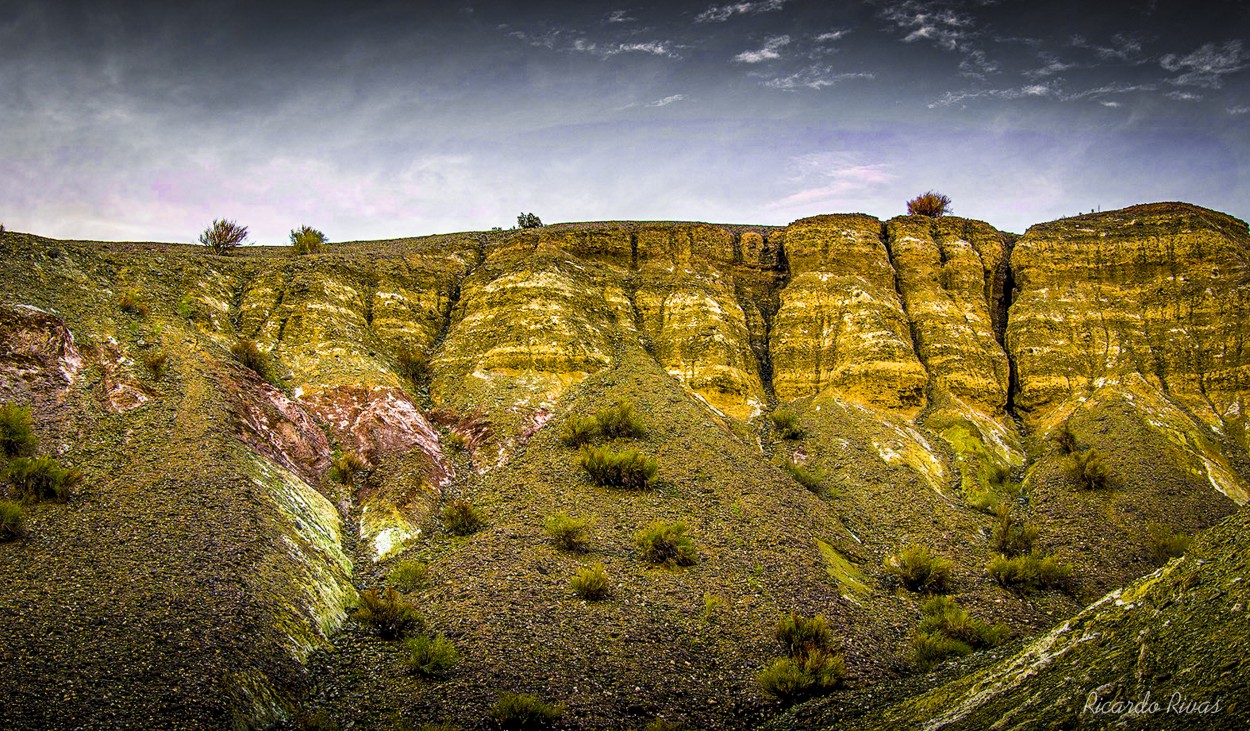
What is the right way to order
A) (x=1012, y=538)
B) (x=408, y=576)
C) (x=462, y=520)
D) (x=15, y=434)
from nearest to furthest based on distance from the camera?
(x=15, y=434) → (x=408, y=576) → (x=462, y=520) → (x=1012, y=538)

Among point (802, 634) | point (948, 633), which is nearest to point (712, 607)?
point (802, 634)

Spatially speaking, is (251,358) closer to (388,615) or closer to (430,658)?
(388,615)

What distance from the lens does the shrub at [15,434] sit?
48.0 feet

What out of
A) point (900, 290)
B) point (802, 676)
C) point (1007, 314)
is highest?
point (900, 290)

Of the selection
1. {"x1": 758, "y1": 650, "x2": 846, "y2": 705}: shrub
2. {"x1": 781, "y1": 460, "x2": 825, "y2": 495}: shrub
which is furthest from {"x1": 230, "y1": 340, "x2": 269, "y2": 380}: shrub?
{"x1": 781, "y1": 460, "x2": 825, "y2": 495}: shrub

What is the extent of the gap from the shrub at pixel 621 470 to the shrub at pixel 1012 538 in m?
11.8

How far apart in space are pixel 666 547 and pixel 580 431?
6.61 meters

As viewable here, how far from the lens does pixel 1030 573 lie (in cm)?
1906

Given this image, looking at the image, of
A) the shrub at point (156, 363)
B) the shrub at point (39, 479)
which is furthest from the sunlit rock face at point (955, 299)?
the shrub at point (39, 479)

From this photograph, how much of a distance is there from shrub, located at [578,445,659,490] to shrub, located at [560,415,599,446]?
200 cm

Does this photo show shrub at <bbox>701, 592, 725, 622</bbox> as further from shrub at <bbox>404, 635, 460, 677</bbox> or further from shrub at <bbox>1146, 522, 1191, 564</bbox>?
shrub at <bbox>1146, 522, 1191, 564</bbox>

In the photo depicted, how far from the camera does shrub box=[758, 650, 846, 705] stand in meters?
12.9

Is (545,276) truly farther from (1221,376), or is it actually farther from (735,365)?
(1221,376)

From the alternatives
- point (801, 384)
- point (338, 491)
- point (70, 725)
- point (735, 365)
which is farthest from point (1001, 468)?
point (70, 725)
